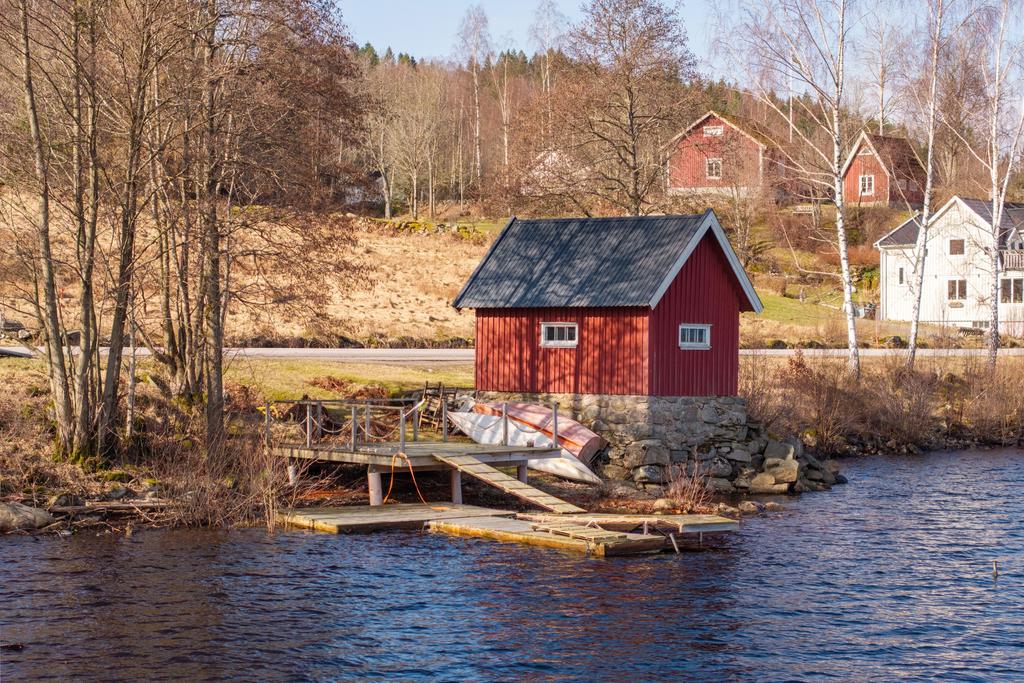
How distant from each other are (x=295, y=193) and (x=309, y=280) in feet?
6.48

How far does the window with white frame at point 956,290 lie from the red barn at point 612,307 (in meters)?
36.1

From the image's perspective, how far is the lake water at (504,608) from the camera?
48.0ft

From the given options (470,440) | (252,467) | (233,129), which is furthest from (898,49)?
(252,467)

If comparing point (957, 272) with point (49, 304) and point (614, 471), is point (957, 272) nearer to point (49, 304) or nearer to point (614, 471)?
point (614, 471)

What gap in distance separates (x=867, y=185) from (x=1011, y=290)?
82.2ft

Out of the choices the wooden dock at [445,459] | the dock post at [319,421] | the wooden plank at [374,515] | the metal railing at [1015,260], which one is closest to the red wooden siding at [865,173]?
the metal railing at [1015,260]

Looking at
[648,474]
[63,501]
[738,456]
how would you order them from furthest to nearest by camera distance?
[738,456] < [648,474] < [63,501]

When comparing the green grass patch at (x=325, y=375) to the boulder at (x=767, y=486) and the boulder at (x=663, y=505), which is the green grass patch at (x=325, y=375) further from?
the boulder at (x=663, y=505)

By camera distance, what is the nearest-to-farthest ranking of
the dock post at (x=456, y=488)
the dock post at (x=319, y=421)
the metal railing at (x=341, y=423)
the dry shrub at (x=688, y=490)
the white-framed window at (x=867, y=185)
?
the dry shrub at (x=688, y=490)
the dock post at (x=456, y=488)
the metal railing at (x=341, y=423)
the dock post at (x=319, y=421)
the white-framed window at (x=867, y=185)

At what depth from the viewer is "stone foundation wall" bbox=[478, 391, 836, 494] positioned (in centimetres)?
2841

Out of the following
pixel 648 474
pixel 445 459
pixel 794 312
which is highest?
pixel 794 312

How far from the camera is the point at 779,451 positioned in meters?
30.2

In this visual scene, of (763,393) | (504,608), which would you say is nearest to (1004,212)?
(763,393)

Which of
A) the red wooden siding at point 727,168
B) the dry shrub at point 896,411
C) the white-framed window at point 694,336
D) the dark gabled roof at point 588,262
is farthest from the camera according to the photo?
the red wooden siding at point 727,168
